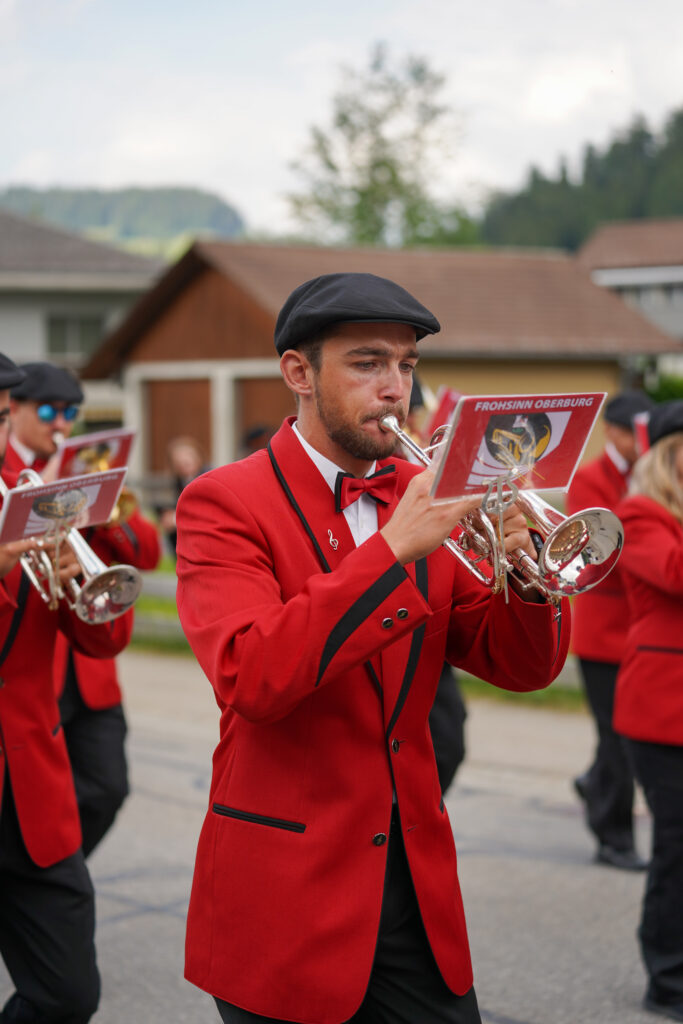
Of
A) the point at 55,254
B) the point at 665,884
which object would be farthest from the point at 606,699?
the point at 55,254

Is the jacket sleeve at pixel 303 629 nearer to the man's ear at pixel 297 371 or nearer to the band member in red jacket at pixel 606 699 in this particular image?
the man's ear at pixel 297 371

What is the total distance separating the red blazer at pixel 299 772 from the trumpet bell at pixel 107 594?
85cm

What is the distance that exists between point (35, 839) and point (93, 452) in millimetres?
2606

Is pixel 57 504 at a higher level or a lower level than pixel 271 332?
higher

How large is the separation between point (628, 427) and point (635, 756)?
256 centimetres

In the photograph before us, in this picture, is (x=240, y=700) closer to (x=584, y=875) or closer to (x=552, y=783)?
(x=584, y=875)

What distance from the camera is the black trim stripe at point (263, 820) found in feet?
8.32

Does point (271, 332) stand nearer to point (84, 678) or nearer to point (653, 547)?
point (84, 678)

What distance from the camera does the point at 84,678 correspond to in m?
5.23

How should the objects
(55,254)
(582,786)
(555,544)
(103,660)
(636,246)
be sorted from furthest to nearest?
(636,246) → (55,254) → (582,786) → (103,660) → (555,544)

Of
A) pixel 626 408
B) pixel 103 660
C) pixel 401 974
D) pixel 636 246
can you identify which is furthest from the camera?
pixel 636 246

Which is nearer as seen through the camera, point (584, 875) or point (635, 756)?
point (635, 756)

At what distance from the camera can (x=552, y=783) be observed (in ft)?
26.6

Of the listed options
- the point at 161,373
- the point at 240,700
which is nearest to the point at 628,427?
the point at 240,700
